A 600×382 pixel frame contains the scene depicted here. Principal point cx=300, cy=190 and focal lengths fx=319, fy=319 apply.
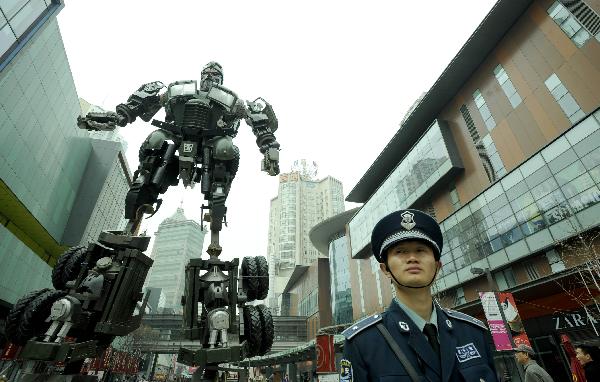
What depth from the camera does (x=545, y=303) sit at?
60.8 ft

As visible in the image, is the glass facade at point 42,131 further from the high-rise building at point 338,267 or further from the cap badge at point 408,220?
the high-rise building at point 338,267

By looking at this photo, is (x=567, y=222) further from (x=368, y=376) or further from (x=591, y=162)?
(x=368, y=376)

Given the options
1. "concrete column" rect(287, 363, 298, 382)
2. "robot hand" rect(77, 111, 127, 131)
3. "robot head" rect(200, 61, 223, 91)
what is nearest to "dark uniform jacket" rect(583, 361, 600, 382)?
Result: "robot head" rect(200, 61, 223, 91)

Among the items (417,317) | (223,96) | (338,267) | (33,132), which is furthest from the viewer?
(338,267)

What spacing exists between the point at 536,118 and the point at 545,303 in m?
11.9

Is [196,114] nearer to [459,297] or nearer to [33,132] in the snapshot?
[33,132]

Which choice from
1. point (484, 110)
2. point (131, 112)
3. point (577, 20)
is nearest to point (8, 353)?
point (131, 112)

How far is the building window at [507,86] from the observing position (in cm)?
2341

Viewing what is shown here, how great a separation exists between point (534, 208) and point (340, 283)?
120 feet

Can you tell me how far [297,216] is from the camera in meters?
95.4

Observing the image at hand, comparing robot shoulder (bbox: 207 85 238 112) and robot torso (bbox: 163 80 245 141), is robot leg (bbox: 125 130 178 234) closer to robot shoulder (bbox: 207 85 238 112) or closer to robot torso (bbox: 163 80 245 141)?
robot torso (bbox: 163 80 245 141)

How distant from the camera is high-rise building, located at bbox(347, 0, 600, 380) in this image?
16.3m

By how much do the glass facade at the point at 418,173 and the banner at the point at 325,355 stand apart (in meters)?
24.0

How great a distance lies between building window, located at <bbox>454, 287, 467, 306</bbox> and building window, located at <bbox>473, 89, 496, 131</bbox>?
42.2 feet
